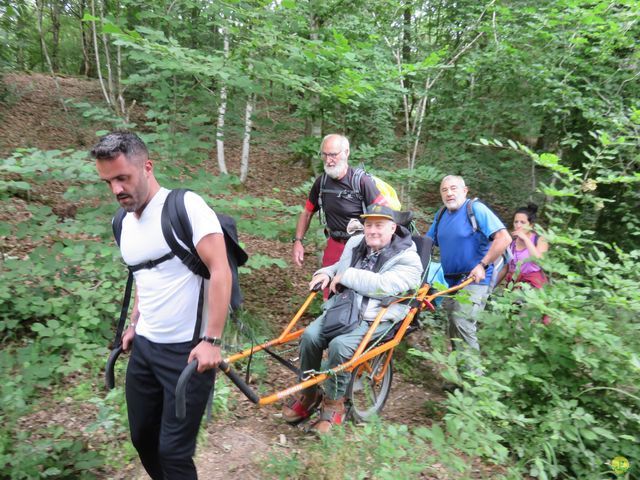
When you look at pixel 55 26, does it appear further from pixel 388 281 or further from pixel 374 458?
pixel 374 458

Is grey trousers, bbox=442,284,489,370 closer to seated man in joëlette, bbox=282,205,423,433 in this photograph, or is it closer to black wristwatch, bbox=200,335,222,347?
seated man in joëlette, bbox=282,205,423,433

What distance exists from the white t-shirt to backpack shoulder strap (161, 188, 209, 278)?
0.04 meters

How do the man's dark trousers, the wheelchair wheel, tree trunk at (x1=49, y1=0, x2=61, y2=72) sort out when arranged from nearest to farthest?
the man's dark trousers < the wheelchair wheel < tree trunk at (x1=49, y1=0, x2=61, y2=72)

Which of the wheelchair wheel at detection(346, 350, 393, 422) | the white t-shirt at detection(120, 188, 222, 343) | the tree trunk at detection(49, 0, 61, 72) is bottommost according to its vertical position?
the wheelchair wheel at detection(346, 350, 393, 422)

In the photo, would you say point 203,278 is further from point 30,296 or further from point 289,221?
point 289,221

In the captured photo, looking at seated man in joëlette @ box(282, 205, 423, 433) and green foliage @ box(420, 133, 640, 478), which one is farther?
seated man in joëlette @ box(282, 205, 423, 433)

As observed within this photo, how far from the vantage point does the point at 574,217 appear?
6.66 metres

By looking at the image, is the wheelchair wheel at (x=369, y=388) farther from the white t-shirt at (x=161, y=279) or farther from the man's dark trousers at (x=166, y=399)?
the white t-shirt at (x=161, y=279)

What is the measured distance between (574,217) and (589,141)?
1.70 metres

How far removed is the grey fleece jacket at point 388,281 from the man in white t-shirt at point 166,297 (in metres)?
1.75

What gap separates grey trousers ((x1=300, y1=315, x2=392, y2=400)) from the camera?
12.2 ft

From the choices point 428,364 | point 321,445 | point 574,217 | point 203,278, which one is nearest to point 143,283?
point 203,278

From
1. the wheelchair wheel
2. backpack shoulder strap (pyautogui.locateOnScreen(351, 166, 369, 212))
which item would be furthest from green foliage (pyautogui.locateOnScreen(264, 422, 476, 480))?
backpack shoulder strap (pyautogui.locateOnScreen(351, 166, 369, 212))

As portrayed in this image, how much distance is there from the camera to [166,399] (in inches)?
96.0
